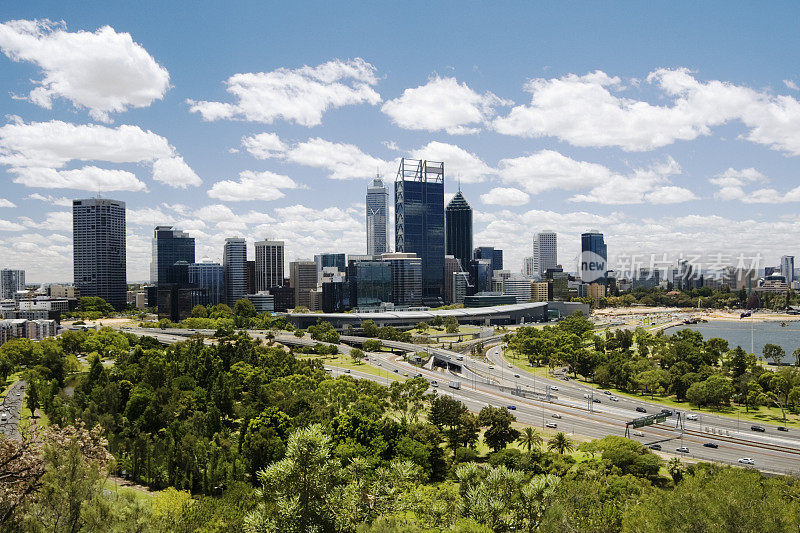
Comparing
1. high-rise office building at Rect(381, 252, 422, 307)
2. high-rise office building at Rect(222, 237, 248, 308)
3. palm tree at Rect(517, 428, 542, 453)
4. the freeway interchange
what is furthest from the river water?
high-rise office building at Rect(222, 237, 248, 308)

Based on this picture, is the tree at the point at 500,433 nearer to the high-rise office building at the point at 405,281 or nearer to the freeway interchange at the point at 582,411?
the freeway interchange at the point at 582,411

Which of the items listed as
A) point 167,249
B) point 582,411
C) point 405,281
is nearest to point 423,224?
point 405,281

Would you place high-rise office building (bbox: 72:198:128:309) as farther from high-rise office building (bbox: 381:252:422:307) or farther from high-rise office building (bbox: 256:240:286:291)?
high-rise office building (bbox: 381:252:422:307)

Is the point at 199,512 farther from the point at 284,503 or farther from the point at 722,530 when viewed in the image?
the point at 722,530

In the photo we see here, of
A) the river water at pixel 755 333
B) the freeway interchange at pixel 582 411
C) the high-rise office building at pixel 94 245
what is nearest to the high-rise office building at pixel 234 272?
the high-rise office building at pixel 94 245

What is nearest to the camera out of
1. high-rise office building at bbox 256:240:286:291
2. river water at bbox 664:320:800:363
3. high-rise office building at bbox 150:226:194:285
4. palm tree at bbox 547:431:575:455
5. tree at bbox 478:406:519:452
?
palm tree at bbox 547:431:575:455

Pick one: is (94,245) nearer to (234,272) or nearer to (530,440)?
(234,272)
